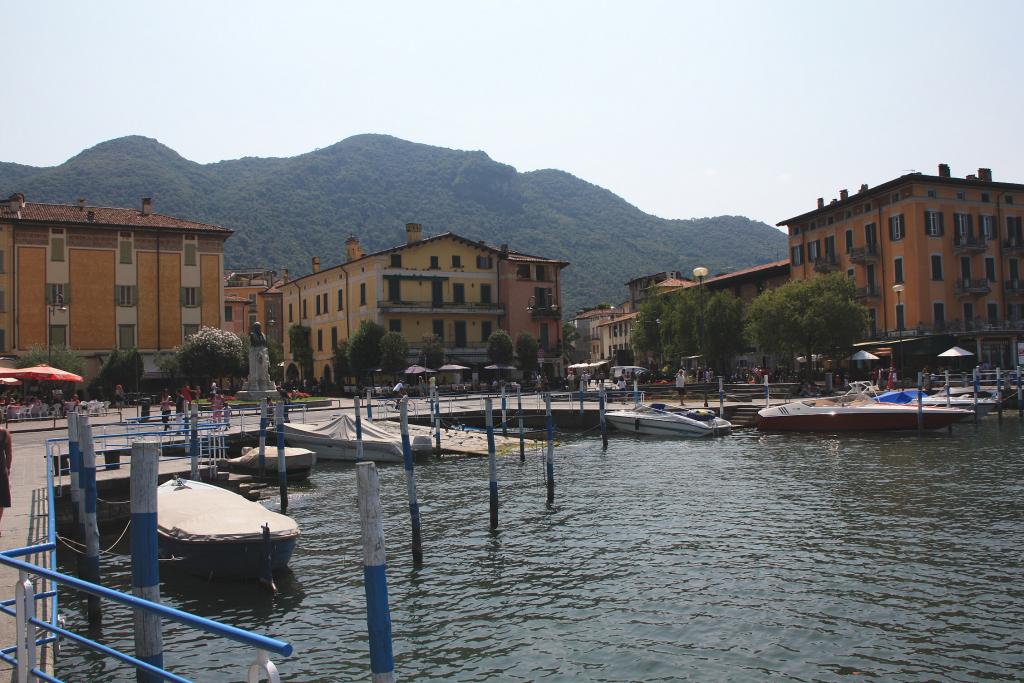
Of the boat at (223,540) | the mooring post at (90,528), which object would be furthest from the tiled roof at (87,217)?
the mooring post at (90,528)

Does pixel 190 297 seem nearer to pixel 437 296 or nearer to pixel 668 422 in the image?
pixel 437 296

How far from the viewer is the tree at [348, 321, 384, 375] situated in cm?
6462

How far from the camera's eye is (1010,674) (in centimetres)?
961

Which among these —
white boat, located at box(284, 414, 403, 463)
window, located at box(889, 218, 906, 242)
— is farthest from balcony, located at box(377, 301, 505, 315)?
white boat, located at box(284, 414, 403, 463)

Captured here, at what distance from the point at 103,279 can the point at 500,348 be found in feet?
99.7

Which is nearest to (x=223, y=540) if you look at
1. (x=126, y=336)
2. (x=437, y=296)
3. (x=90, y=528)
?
(x=90, y=528)

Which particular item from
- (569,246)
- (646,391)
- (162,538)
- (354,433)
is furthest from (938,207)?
(569,246)

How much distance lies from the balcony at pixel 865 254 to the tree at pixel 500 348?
2755 cm

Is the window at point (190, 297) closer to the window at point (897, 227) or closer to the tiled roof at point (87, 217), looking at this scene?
the tiled roof at point (87, 217)

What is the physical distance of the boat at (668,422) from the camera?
1473 inches

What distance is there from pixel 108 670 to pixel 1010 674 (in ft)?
36.1

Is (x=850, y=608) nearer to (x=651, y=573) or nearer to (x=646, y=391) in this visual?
(x=651, y=573)

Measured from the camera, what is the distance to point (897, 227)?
59.4 metres

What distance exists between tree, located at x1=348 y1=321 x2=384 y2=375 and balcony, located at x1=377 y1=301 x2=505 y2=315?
3936 mm
